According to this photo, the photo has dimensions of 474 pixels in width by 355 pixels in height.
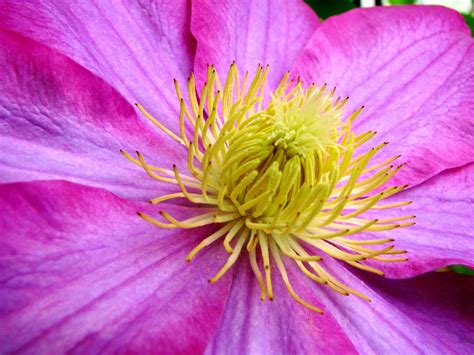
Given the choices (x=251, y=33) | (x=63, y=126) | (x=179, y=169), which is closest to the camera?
(x=63, y=126)

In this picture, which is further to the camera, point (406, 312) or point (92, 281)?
point (406, 312)

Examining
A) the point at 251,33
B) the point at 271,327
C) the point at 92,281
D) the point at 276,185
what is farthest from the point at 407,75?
the point at 92,281

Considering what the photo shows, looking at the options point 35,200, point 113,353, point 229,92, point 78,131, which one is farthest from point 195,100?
point 113,353

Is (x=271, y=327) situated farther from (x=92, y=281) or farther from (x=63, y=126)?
(x=63, y=126)

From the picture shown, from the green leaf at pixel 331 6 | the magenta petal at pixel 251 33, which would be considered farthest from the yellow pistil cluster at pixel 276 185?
the green leaf at pixel 331 6

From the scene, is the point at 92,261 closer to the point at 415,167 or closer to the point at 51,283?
the point at 51,283

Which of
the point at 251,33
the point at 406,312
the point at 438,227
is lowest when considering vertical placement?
the point at 406,312
